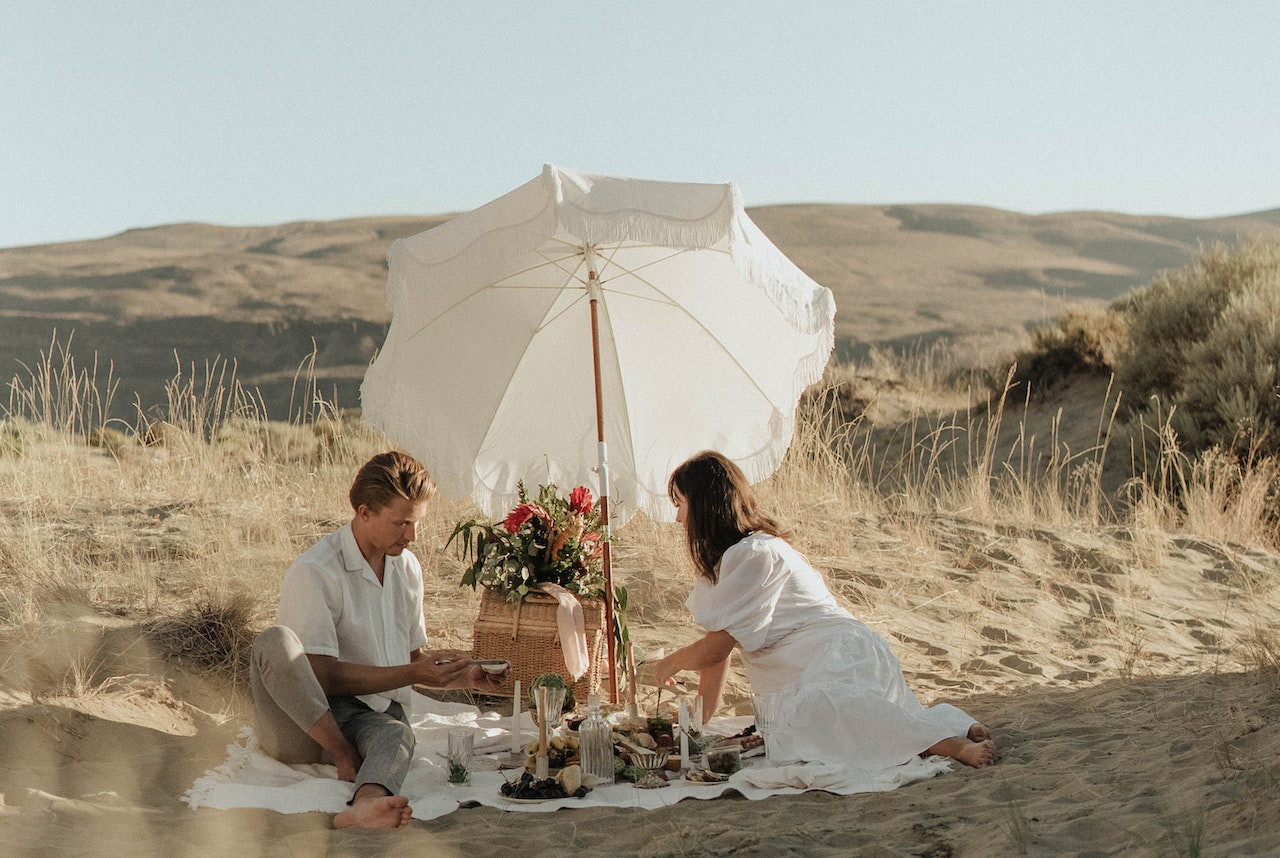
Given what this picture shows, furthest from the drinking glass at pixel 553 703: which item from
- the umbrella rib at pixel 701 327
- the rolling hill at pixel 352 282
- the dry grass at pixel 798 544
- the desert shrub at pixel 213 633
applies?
the rolling hill at pixel 352 282

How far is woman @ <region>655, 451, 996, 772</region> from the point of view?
403 cm

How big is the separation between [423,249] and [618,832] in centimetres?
213

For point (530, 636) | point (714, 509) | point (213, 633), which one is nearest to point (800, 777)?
point (714, 509)

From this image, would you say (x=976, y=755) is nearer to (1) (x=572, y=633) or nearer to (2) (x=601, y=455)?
(1) (x=572, y=633)

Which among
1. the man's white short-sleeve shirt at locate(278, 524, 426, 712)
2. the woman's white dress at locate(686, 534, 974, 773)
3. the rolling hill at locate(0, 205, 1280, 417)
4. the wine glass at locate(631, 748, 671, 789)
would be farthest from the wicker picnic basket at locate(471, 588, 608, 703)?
the rolling hill at locate(0, 205, 1280, 417)

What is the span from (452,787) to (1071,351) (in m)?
12.4

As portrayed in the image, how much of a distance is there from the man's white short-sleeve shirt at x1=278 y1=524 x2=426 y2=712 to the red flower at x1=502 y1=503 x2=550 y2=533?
0.58 meters

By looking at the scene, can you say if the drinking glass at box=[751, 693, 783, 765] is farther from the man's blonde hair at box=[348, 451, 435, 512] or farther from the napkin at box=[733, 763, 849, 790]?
the man's blonde hair at box=[348, 451, 435, 512]

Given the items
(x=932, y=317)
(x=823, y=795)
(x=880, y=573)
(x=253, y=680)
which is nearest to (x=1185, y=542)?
(x=880, y=573)

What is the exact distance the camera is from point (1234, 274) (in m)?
13.0

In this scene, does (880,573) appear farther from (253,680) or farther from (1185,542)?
(253,680)

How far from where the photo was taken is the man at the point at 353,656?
3.83 metres

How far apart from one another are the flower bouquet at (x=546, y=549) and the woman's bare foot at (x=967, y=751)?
162cm

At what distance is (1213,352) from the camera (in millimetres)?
11742
